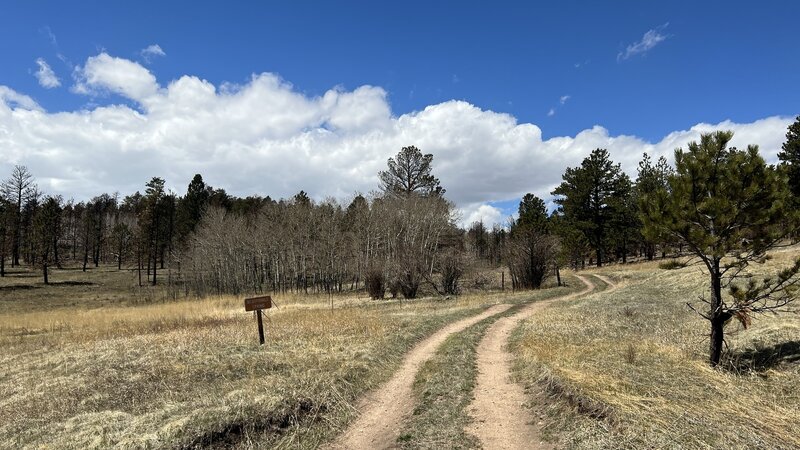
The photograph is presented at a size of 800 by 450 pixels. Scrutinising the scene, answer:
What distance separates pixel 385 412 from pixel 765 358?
27.6 feet

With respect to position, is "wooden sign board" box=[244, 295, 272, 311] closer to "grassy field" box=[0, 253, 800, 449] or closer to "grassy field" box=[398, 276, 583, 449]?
"grassy field" box=[0, 253, 800, 449]

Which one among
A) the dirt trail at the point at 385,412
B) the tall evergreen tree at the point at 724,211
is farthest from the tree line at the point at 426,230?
the dirt trail at the point at 385,412

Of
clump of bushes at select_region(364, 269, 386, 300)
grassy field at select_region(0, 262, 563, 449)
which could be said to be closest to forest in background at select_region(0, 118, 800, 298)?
clump of bushes at select_region(364, 269, 386, 300)

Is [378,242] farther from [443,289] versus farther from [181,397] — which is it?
[181,397]

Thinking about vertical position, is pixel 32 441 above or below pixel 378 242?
below

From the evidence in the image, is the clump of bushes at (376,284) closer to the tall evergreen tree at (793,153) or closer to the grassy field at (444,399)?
the grassy field at (444,399)

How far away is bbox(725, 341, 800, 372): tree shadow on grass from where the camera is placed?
9.26 metres

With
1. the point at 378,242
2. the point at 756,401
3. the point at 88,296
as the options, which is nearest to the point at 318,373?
the point at 756,401

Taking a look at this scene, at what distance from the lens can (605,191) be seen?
59.1 meters

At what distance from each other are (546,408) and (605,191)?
57.5 m

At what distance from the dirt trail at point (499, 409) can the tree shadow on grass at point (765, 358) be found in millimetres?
4743

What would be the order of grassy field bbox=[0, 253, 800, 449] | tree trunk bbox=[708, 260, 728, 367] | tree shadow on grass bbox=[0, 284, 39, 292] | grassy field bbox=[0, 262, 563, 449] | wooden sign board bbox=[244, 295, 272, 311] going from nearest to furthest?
grassy field bbox=[0, 253, 800, 449], grassy field bbox=[0, 262, 563, 449], tree trunk bbox=[708, 260, 728, 367], wooden sign board bbox=[244, 295, 272, 311], tree shadow on grass bbox=[0, 284, 39, 292]

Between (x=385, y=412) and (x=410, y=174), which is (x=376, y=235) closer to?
(x=410, y=174)

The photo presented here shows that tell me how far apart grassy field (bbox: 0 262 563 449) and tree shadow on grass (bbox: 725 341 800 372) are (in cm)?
771
